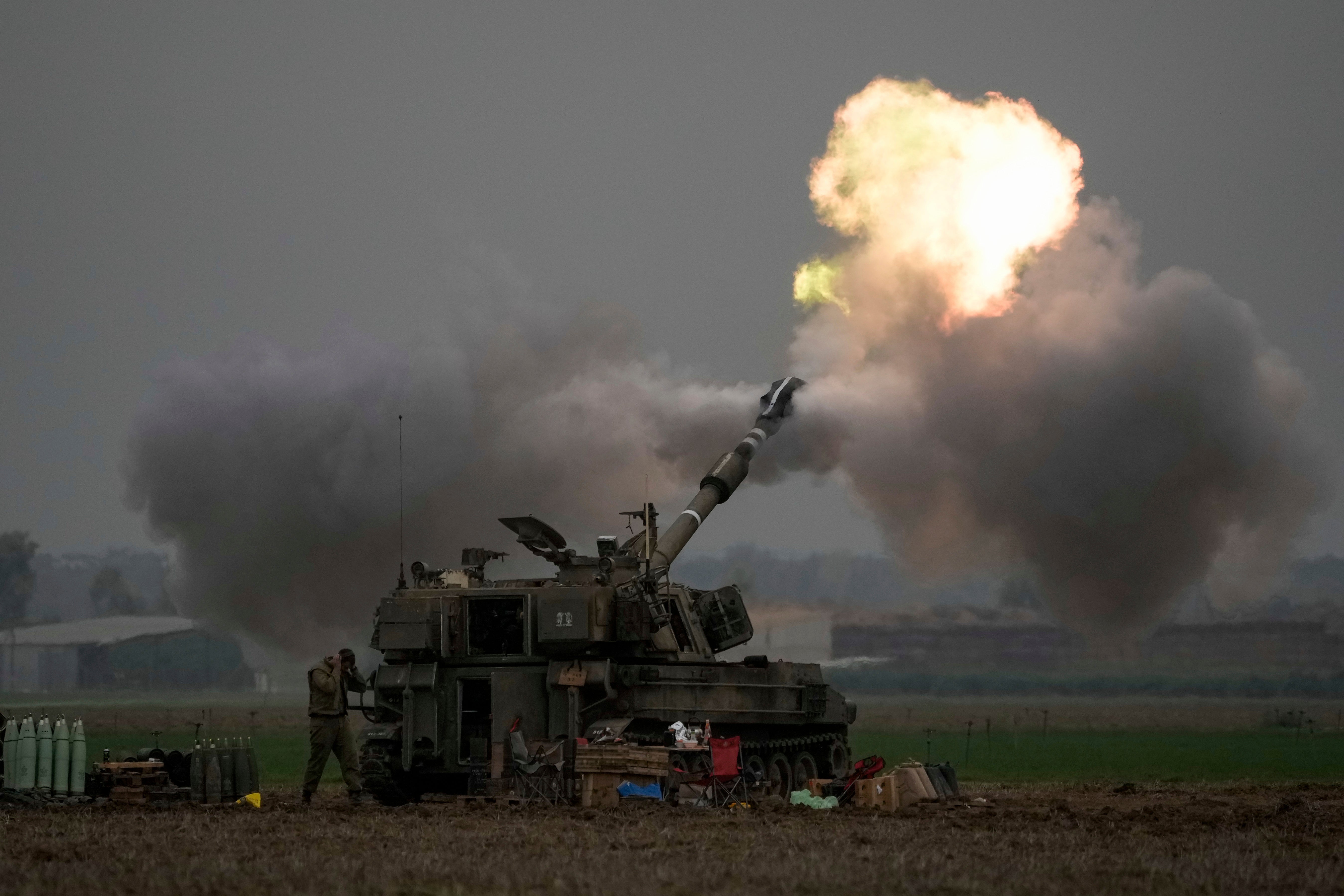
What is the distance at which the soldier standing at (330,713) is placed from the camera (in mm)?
25578

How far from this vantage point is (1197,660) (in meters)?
63.9

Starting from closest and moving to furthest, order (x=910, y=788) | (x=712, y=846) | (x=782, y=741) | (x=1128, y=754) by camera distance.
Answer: (x=712, y=846), (x=910, y=788), (x=782, y=741), (x=1128, y=754)

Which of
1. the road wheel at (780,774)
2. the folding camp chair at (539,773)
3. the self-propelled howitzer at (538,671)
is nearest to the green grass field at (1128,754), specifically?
the road wheel at (780,774)

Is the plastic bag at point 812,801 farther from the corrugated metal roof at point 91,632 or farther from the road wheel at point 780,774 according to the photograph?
the corrugated metal roof at point 91,632

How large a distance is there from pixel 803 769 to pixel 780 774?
0.99 meters

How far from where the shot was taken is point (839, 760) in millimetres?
31031

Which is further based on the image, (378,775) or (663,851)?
(378,775)

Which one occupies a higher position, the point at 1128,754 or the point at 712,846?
the point at 1128,754

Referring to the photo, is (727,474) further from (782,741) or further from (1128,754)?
(1128,754)

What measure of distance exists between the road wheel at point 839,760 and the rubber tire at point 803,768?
1.53 ft

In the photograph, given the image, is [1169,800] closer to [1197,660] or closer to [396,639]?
[396,639]

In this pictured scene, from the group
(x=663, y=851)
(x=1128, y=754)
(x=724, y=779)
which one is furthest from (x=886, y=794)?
(x=1128, y=754)

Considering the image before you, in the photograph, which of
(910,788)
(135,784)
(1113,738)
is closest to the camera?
(135,784)

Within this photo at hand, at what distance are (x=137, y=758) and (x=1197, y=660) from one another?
45.1m
